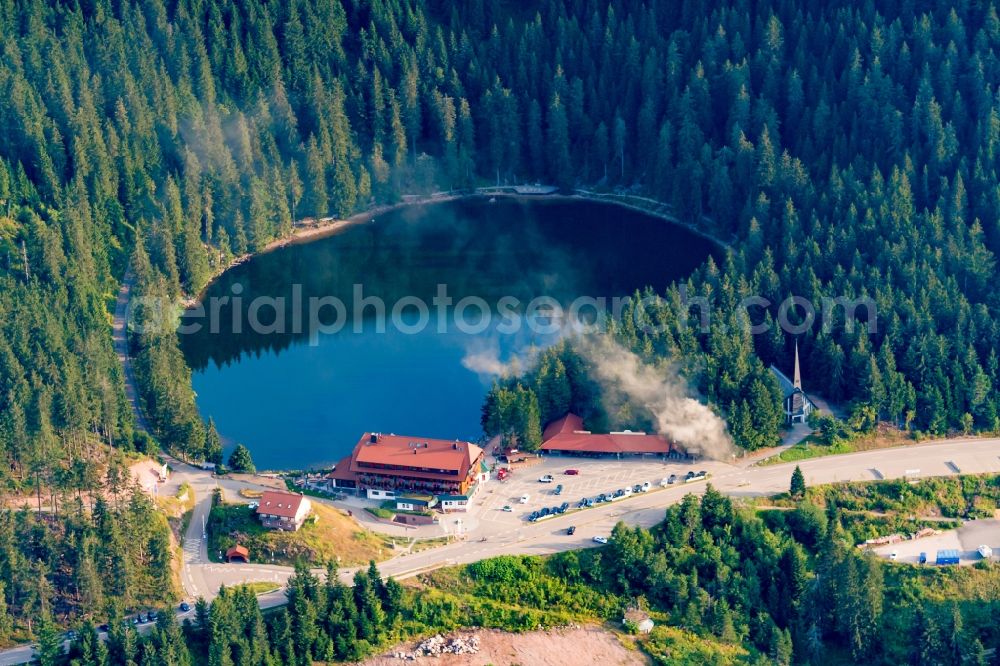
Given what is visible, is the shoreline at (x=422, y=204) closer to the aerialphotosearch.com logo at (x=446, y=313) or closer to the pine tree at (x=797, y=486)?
the aerialphotosearch.com logo at (x=446, y=313)

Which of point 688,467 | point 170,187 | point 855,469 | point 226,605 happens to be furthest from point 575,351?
point 170,187

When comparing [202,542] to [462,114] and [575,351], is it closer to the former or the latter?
[575,351]

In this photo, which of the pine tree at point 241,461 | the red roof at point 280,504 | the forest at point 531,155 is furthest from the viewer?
the forest at point 531,155

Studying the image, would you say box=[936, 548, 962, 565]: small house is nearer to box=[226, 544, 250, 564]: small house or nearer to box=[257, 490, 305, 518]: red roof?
box=[257, 490, 305, 518]: red roof

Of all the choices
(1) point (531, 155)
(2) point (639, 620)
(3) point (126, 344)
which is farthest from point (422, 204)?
(2) point (639, 620)

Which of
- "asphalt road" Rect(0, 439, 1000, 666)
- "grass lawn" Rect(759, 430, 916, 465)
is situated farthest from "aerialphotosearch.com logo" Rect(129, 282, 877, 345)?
"asphalt road" Rect(0, 439, 1000, 666)

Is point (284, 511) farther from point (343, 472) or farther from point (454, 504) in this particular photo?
point (454, 504)

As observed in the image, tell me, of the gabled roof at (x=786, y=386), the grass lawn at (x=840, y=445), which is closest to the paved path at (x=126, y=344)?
the grass lawn at (x=840, y=445)
